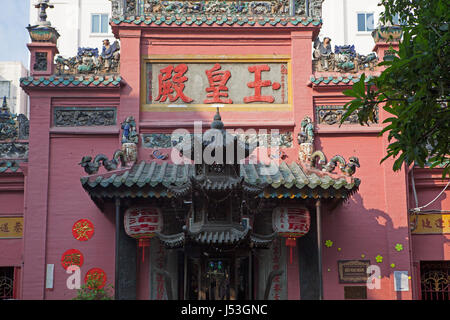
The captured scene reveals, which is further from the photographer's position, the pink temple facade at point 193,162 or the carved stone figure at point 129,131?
the carved stone figure at point 129,131

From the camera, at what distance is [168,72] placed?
15.0m

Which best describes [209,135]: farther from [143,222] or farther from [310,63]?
[310,63]

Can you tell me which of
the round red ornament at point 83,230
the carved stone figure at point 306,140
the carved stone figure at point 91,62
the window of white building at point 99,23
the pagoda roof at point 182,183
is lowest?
the round red ornament at point 83,230

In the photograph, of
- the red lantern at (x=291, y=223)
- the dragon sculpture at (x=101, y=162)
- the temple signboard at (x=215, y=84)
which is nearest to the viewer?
the dragon sculpture at (x=101, y=162)

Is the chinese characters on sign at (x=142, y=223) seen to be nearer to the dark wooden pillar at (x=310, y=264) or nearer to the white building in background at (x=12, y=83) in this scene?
the dark wooden pillar at (x=310, y=264)

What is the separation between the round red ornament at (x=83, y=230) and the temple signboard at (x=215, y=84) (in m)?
2.90

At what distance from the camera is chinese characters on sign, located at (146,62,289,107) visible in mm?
14906

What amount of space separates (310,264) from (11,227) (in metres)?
6.78

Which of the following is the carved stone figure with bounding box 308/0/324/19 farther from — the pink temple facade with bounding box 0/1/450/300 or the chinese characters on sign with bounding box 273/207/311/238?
the chinese characters on sign with bounding box 273/207/311/238

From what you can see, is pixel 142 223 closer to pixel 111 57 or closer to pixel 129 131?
pixel 129 131

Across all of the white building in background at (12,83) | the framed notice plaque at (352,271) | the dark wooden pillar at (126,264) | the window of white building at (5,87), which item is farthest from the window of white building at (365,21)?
the dark wooden pillar at (126,264)

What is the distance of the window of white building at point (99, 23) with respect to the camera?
25.8 metres

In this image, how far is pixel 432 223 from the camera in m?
14.7

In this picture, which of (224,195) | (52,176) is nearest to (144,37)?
(52,176)
